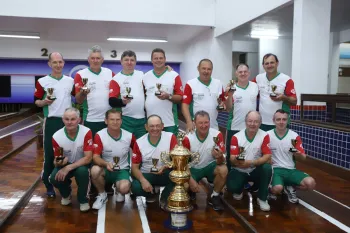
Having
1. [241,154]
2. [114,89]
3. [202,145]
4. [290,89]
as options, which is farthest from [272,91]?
[114,89]

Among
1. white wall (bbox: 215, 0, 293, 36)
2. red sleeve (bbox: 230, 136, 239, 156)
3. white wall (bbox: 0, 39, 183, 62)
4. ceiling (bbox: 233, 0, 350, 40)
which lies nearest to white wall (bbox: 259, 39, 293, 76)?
ceiling (bbox: 233, 0, 350, 40)

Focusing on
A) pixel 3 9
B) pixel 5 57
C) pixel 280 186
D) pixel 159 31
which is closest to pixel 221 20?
pixel 159 31

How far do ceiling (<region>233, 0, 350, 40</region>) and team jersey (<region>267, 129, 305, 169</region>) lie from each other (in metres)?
3.35

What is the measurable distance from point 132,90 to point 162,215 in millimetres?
1307

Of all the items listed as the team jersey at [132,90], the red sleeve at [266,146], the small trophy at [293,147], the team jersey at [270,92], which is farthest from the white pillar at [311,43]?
the team jersey at [132,90]

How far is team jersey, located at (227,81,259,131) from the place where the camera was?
12.1 ft

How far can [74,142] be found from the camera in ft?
10.8

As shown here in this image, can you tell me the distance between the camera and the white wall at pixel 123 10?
775cm

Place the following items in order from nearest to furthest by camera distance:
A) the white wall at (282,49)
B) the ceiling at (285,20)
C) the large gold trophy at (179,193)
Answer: the large gold trophy at (179,193) → the ceiling at (285,20) → the white wall at (282,49)

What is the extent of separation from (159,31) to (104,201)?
714cm

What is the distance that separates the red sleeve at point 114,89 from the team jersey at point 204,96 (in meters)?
0.70

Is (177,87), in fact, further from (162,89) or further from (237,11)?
(237,11)

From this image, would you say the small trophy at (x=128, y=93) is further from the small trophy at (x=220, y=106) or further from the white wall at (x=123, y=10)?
the white wall at (x=123, y=10)

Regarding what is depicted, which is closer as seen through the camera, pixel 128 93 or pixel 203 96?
pixel 128 93
